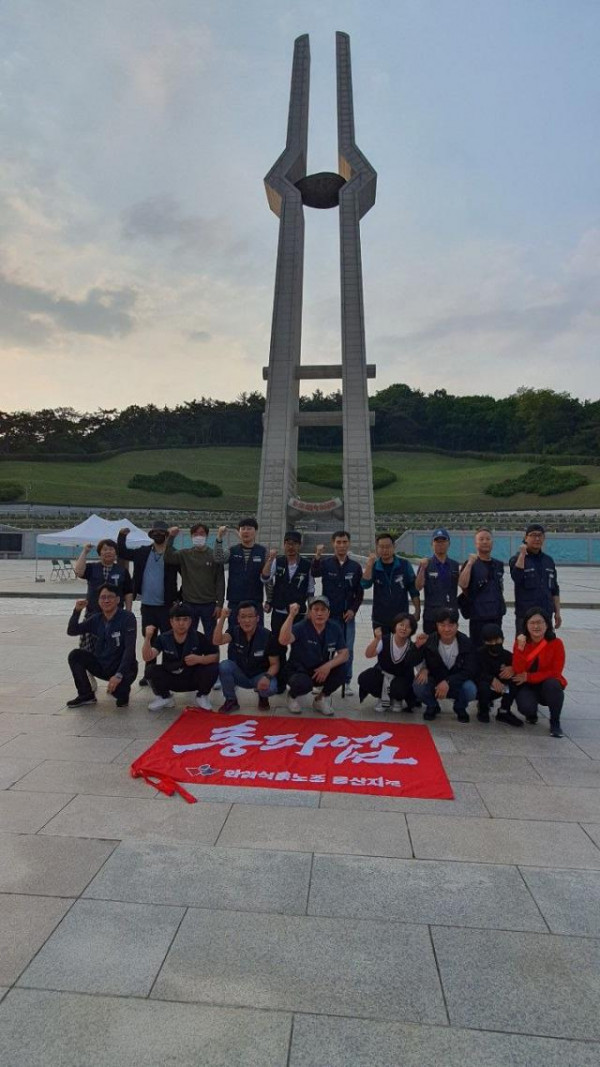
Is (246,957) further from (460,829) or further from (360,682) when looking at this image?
(360,682)

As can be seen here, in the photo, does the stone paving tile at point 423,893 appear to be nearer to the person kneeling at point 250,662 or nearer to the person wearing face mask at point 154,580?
the person kneeling at point 250,662

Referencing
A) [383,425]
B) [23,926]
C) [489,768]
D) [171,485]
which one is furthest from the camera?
[383,425]

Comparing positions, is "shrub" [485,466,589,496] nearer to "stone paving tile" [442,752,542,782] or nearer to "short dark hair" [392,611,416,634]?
"short dark hair" [392,611,416,634]

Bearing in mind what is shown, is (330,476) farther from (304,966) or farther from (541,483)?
(304,966)

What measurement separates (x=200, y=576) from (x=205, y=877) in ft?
10.6

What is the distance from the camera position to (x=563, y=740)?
454 centimetres

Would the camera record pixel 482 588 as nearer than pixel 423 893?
No

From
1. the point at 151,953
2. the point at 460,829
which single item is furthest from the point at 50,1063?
the point at 460,829

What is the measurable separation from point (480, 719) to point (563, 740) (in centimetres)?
64

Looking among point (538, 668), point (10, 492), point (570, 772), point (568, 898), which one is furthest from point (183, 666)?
point (10, 492)

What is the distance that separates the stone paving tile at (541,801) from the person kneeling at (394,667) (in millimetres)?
1435

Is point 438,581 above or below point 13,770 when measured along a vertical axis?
above

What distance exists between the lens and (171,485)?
45.0 m

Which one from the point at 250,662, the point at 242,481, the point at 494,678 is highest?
the point at 242,481
